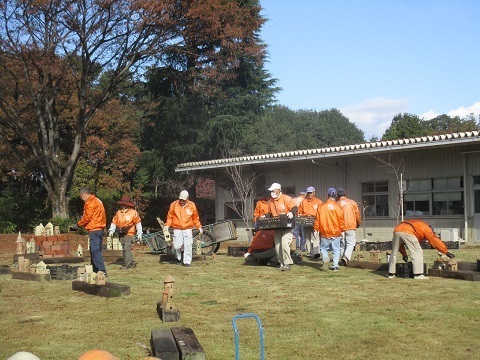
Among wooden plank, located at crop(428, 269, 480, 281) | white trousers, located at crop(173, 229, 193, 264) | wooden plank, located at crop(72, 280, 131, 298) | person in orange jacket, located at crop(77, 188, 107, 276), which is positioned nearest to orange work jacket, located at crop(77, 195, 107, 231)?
person in orange jacket, located at crop(77, 188, 107, 276)

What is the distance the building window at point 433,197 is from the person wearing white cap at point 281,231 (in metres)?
11.1

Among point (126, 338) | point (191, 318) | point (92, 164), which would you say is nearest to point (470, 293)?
point (191, 318)

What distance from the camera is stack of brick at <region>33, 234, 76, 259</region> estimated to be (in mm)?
19016

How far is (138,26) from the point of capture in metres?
27.2

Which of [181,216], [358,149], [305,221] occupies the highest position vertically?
[358,149]

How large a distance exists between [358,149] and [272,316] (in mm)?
17192

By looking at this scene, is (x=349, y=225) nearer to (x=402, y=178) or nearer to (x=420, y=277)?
(x=420, y=277)

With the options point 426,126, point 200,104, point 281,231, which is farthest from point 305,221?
point 426,126

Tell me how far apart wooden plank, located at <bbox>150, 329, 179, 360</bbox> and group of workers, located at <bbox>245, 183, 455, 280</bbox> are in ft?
22.4

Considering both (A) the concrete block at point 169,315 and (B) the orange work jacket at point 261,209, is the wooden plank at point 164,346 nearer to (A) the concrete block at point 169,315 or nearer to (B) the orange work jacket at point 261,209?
(A) the concrete block at point 169,315

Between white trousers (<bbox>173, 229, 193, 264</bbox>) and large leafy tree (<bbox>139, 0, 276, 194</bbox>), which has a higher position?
large leafy tree (<bbox>139, 0, 276, 194</bbox>)

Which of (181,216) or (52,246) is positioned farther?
(52,246)

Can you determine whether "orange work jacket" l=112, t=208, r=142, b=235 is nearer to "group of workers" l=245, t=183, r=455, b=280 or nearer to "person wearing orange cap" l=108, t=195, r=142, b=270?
"person wearing orange cap" l=108, t=195, r=142, b=270

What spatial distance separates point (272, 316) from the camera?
9164mm
